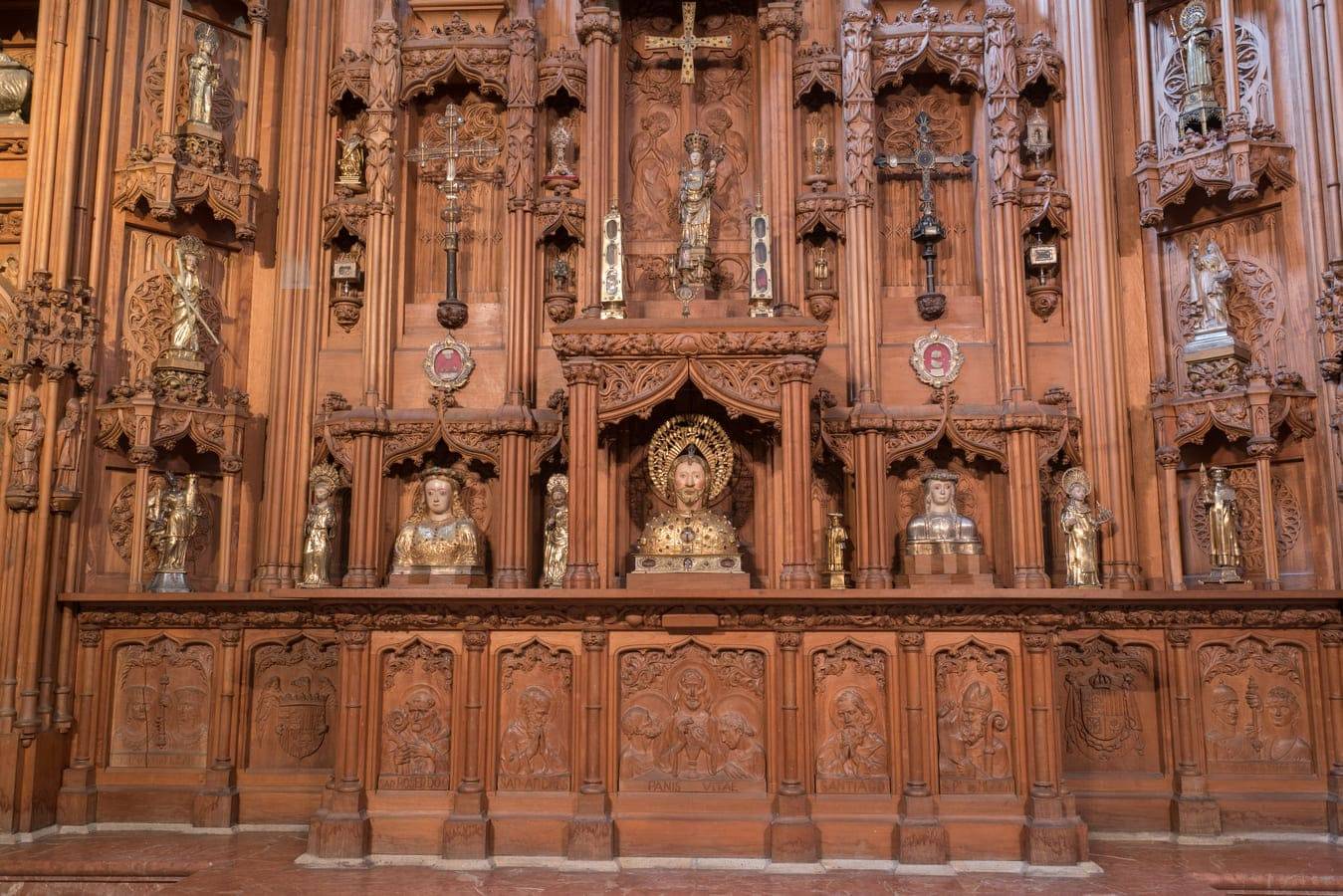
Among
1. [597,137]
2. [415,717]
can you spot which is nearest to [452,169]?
[597,137]

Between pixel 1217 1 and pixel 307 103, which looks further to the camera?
pixel 307 103

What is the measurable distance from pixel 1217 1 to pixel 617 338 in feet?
25.5

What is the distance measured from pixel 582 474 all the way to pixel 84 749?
5.93 metres

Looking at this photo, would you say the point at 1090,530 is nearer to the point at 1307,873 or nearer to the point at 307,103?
the point at 1307,873

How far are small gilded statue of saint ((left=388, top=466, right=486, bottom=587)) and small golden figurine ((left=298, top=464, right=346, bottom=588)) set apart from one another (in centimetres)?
86

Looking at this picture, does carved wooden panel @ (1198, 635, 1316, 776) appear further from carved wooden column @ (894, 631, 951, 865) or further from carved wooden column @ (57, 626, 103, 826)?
carved wooden column @ (57, 626, 103, 826)

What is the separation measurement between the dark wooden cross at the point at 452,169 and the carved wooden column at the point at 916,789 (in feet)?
20.3

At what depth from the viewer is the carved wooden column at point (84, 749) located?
1040 cm

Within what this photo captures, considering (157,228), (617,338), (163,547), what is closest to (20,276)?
(157,228)

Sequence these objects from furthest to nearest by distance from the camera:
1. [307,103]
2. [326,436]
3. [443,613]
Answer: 1. [307,103]
2. [326,436]
3. [443,613]

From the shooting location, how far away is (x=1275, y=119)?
11094 millimetres

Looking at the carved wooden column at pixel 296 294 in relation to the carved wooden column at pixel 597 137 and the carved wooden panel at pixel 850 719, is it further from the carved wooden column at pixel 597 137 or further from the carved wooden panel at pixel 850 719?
the carved wooden panel at pixel 850 719

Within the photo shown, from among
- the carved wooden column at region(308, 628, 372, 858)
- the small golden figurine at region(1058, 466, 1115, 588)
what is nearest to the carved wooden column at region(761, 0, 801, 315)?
the small golden figurine at region(1058, 466, 1115, 588)

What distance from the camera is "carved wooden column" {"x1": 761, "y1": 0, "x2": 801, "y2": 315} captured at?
11.6 metres
